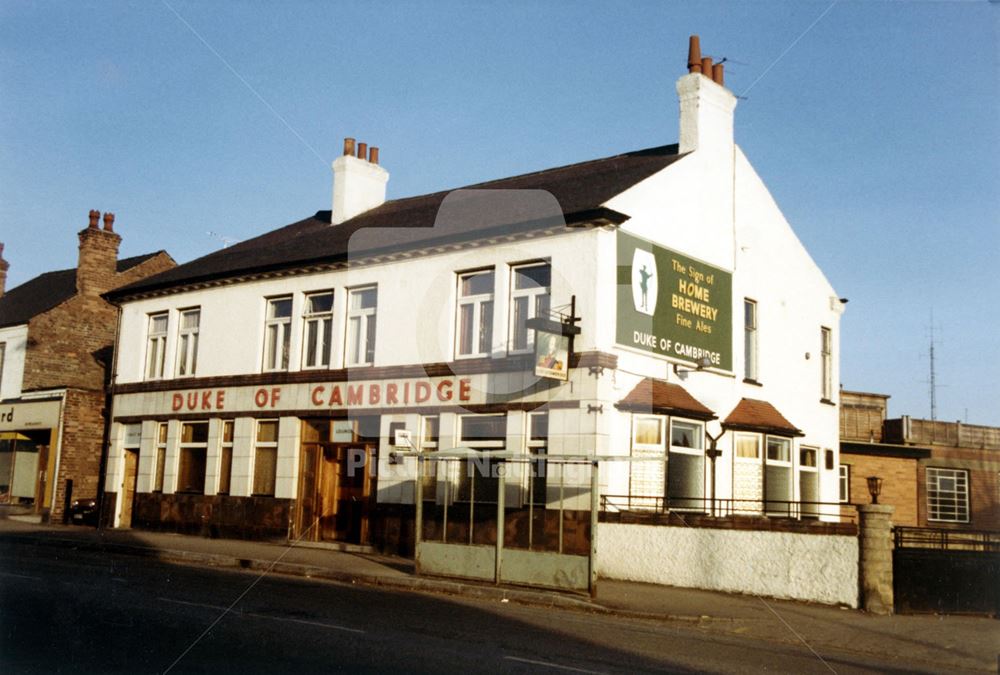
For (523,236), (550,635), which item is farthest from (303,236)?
(550,635)

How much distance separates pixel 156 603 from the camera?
13.6 metres

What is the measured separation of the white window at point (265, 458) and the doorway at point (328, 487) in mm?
1117

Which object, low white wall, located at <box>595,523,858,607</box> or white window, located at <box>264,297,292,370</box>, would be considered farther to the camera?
white window, located at <box>264,297,292,370</box>

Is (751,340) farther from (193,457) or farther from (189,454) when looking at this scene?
(189,454)

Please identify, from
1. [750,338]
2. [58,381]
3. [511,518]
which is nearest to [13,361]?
[58,381]

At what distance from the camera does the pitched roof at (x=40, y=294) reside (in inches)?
1485

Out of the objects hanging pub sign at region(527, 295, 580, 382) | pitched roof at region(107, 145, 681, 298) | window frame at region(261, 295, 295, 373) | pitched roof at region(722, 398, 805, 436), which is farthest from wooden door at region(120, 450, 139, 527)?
pitched roof at region(722, 398, 805, 436)

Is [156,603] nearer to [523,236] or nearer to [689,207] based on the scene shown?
[523,236]

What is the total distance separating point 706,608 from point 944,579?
4401 millimetres

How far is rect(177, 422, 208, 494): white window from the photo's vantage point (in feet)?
91.8

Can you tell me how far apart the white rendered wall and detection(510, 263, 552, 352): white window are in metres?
A: 23.7

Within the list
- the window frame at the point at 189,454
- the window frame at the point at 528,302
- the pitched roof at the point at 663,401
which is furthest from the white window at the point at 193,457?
the pitched roof at the point at 663,401

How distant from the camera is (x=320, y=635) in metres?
11.3

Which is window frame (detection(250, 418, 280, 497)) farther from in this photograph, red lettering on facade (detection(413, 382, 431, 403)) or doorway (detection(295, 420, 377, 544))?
red lettering on facade (detection(413, 382, 431, 403))
